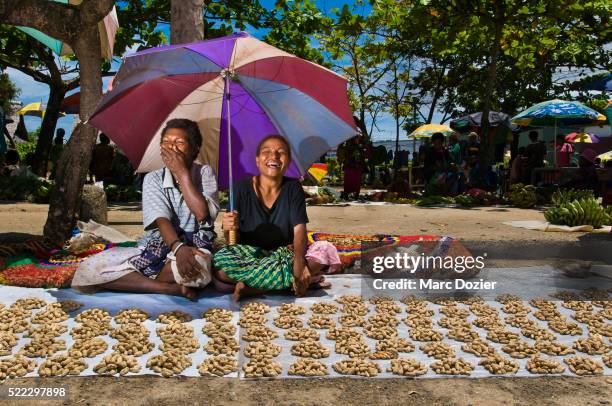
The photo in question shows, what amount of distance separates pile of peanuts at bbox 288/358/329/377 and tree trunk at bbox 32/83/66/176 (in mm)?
13488

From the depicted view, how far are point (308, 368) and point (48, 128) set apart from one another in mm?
13927

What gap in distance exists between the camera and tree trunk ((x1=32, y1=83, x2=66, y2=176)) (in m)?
14.4

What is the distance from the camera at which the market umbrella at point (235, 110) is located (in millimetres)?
3934

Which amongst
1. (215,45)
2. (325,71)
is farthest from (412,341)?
(215,45)

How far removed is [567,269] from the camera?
16.1ft

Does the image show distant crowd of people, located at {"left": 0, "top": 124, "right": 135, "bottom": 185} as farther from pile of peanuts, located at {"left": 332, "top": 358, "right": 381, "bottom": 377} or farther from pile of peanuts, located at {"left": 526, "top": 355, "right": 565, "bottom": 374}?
pile of peanuts, located at {"left": 526, "top": 355, "right": 565, "bottom": 374}

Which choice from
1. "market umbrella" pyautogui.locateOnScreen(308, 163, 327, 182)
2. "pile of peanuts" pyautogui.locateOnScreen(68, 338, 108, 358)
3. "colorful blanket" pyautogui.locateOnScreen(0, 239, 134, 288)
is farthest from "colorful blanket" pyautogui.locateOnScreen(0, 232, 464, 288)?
→ "market umbrella" pyautogui.locateOnScreen(308, 163, 327, 182)

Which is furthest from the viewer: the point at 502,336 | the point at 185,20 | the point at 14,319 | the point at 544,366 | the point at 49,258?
the point at 185,20

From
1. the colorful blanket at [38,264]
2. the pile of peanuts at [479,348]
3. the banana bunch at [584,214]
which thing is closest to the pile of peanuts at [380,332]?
the pile of peanuts at [479,348]

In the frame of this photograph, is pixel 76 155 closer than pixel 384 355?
No

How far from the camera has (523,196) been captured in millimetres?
11016

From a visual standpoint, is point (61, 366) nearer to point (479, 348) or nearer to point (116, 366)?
point (116, 366)

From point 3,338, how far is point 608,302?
12.7ft

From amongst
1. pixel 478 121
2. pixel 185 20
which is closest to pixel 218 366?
pixel 185 20
